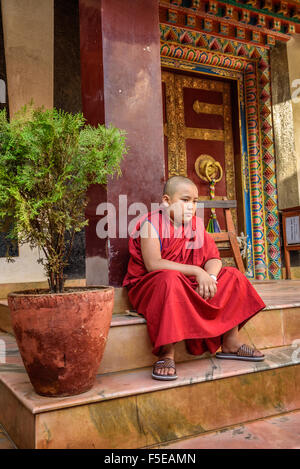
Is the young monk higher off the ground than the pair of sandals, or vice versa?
the young monk

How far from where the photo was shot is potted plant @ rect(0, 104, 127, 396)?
4.62 ft

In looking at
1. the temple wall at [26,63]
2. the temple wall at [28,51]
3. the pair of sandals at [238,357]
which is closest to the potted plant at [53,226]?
the pair of sandals at [238,357]

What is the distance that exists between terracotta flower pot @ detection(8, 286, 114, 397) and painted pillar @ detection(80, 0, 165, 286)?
761 mm

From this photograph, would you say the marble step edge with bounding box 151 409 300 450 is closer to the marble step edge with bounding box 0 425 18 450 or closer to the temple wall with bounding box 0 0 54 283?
the marble step edge with bounding box 0 425 18 450

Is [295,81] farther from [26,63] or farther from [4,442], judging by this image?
[4,442]

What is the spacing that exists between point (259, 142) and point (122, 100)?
3582mm

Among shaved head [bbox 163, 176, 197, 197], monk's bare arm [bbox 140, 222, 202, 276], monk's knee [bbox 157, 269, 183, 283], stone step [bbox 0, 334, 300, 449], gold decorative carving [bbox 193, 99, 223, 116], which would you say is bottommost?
stone step [bbox 0, 334, 300, 449]

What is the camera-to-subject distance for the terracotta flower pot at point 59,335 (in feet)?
4.58

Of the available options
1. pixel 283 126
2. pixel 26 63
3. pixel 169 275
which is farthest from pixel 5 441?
pixel 283 126

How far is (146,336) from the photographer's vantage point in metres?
1.91

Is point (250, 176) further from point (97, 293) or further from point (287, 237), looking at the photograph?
point (97, 293)

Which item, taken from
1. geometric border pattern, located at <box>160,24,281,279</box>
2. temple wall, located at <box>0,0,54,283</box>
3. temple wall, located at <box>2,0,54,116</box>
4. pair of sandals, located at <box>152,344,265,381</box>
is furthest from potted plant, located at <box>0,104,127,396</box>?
geometric border pattern, located at <box>160,24,281,279</box>

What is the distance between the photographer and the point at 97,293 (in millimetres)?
1476

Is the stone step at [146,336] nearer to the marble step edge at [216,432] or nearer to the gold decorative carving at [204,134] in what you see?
the marble step edge at [216,432]
